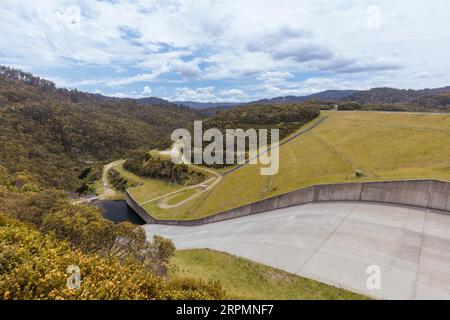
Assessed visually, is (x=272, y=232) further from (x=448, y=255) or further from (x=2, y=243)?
(x=2, y=243)

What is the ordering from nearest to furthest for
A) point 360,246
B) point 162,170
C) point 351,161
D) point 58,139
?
point 360,246 → point 351,161 → point 162,170 → point 58,139

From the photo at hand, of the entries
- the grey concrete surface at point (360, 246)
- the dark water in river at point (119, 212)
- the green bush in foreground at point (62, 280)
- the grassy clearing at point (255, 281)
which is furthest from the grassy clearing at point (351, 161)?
the green bush in foreground at point (62, 280)

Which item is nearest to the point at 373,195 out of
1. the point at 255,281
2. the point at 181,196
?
the point at 255,281

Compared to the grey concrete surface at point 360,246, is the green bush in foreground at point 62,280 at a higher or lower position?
higher

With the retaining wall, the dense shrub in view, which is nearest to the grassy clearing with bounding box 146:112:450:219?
the retaining wall

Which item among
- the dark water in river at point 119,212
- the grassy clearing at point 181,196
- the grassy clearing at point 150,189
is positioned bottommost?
the dark water in river at point 119,212

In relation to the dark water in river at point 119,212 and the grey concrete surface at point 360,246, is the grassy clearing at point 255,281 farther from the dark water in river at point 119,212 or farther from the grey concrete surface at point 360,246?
the dark water in river at point 119,212

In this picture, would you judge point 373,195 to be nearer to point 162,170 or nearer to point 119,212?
point 119,212
